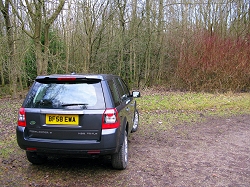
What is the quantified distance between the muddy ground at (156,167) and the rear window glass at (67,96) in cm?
117

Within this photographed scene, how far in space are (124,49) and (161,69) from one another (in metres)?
3.38

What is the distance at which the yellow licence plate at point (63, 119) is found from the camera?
336cm

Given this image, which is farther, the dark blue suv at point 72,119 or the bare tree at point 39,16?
the bare tree at point 39,16

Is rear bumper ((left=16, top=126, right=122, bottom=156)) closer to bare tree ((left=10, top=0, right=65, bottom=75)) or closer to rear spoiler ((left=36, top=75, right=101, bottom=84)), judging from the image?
rear spoiler ((left=36, top=75, right=101, bottom=84))

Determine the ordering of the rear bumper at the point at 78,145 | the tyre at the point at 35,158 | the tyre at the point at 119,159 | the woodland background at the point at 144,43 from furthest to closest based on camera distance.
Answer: the woodland background at the point at 144,43 < the tyre at the point at 35,158 < the tyre at the point at 119,159 < the rear bumper at the point at 78,145

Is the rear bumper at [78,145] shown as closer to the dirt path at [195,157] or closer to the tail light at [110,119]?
the tail light at [110,119]

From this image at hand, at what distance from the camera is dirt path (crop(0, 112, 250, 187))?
358cm

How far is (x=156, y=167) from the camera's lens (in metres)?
4.12

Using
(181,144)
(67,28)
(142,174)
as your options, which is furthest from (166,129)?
(67,28)

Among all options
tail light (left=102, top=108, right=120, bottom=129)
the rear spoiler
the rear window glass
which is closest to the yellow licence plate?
the rear window glass

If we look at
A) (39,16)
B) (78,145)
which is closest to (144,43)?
(39,16)

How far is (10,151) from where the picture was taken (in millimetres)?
4801

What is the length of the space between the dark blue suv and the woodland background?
28.5ft

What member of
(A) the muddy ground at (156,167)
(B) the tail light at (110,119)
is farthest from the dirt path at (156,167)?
(B) the tail light at (110,119)
